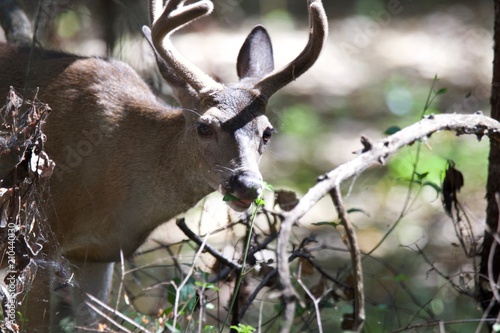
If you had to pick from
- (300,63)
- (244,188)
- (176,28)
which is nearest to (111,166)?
(176,28)

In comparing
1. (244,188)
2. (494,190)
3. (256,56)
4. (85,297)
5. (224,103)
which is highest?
(256,56)

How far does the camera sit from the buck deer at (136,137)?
15.8 feet

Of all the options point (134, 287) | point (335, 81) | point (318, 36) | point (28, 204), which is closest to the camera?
point (28, 204)

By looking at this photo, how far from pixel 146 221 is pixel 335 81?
6.75m

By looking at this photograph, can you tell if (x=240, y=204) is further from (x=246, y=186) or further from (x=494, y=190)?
(x=494, y=190)

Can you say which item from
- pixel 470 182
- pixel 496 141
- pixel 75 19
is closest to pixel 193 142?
pixel 496 141

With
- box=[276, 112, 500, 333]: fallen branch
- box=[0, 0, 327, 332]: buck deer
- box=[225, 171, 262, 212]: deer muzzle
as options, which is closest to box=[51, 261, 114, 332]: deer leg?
box=[0, 0, 327, 332]: buck deer

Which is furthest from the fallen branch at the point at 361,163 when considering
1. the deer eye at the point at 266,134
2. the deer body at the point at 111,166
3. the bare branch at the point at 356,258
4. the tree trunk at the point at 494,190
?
the deer body at the point at 111,166

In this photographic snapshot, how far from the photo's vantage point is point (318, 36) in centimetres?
475

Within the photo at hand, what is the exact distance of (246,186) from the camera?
4418 millimetres


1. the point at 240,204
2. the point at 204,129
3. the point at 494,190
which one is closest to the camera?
the point at 240,204

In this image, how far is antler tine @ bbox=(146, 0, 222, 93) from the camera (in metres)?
4.62

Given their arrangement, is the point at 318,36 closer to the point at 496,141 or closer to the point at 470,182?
the point at 496,141

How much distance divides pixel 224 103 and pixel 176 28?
0.51 meters
